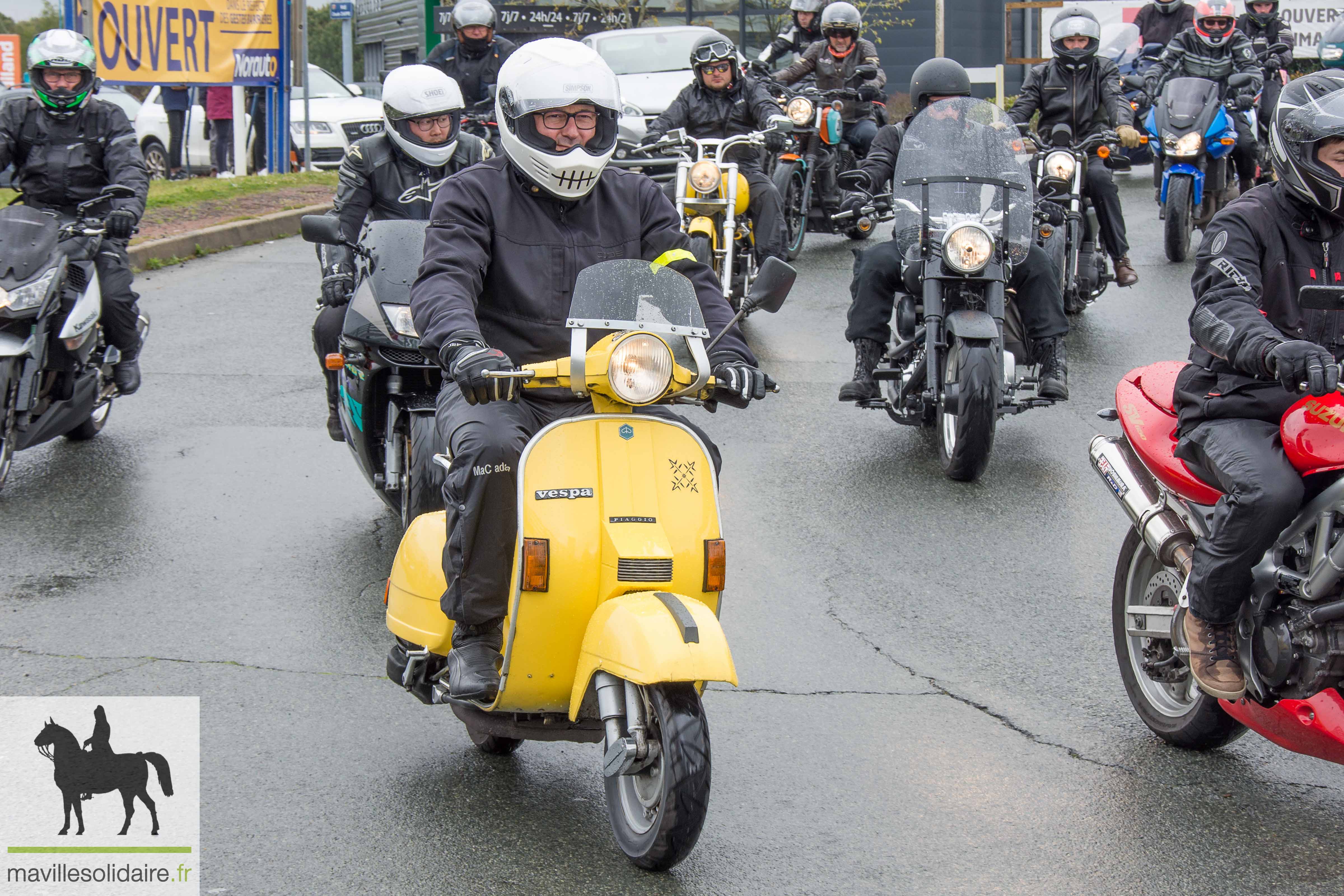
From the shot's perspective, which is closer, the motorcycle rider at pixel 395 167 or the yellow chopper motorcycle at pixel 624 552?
the yellow chopper motorcycle at pixel 624 552

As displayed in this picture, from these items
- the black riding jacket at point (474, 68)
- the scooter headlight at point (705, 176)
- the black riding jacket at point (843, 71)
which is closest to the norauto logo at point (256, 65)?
the black riding jacket at point (474, 68)

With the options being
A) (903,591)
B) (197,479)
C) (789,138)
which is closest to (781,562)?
(903,591)

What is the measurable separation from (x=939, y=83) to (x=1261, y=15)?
9213mm

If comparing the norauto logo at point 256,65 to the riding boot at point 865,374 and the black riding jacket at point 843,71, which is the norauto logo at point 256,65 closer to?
the black riding jacket at point 843,71

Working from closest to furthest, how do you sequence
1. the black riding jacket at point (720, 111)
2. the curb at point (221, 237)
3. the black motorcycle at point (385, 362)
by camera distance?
the black motorcycle at point (385, 362), the black riding jacket at point (720, 111), the curb at point (221, 237)

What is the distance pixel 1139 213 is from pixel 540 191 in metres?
13.4

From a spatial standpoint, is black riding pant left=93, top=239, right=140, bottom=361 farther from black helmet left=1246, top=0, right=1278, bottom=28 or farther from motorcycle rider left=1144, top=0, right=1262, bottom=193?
black helmet left=1246, top=0, right=1278, bottom=28

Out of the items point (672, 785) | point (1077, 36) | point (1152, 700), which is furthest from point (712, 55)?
point (672, 785)

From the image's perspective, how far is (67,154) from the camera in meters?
8.38

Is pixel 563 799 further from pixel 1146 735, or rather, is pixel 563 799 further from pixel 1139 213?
pixel 1139 213

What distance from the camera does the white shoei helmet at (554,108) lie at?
4.37 meters

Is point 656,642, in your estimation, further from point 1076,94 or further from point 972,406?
point 1076,94

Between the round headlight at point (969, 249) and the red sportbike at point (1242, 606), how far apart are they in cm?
272

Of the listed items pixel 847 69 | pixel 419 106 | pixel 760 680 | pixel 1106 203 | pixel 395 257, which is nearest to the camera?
pixel 760 680
